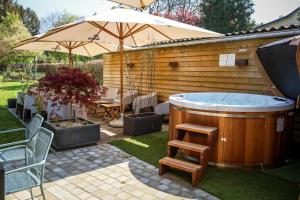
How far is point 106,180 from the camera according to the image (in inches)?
151

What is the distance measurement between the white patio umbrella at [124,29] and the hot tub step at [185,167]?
105 inches

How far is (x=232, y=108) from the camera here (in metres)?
4.04

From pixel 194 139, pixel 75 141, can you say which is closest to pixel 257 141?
pixel 194 139

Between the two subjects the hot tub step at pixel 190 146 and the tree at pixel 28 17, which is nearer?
the hot tub step at pixel 190 146

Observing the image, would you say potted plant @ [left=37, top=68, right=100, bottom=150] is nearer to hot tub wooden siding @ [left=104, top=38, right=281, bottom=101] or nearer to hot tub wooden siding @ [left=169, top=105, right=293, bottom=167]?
hot tub wooden siding @ [left=169, top=105, right=293, bottom=167]

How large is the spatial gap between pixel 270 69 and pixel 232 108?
1343 millimetres

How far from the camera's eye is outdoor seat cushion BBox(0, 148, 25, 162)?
3199 millimetres

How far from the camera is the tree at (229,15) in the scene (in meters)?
22.4

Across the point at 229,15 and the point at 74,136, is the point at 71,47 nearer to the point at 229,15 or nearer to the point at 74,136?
the point at 74,136

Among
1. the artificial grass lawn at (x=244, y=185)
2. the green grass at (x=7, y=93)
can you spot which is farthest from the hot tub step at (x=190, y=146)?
the green grass at (x=7, y=93)

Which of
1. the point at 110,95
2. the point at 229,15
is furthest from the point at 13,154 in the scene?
the point at 229,15

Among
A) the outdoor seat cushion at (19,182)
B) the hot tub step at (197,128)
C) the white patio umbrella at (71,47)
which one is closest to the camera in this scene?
the outdoor seat cushion at (19,182)

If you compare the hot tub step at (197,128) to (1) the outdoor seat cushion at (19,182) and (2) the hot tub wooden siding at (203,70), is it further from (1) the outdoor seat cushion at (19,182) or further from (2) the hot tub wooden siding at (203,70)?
(1) the outdoor seat cushion at (19,182)

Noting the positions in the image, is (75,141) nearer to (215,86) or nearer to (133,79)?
(215,86)
